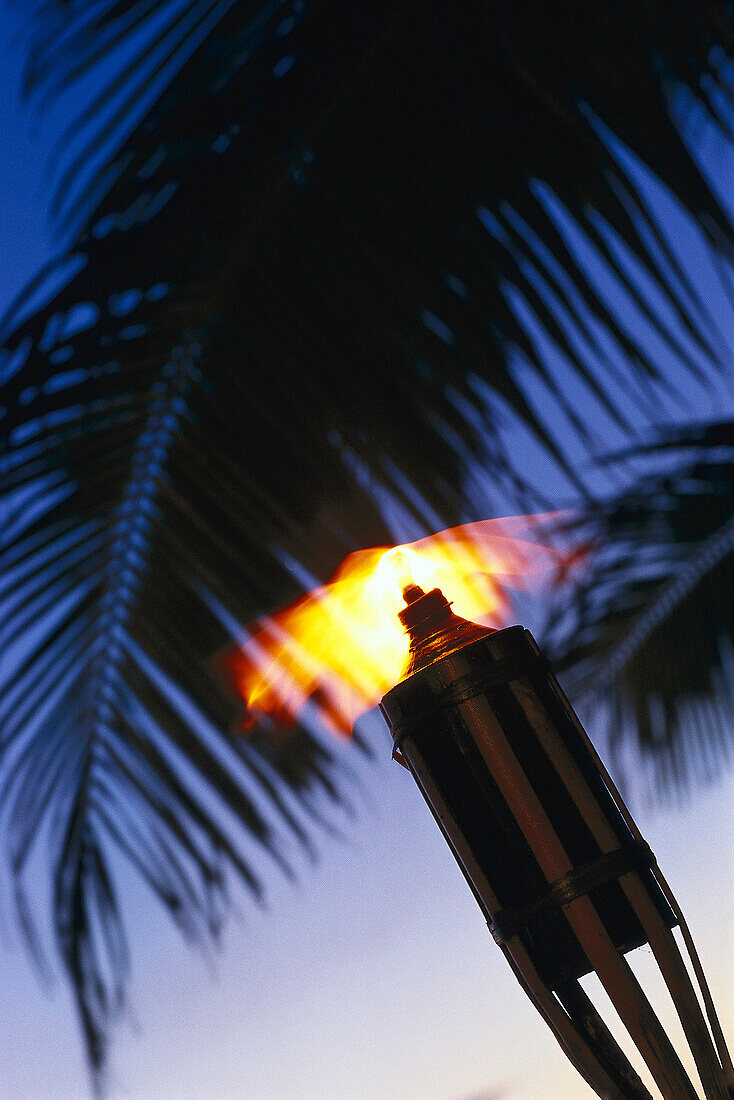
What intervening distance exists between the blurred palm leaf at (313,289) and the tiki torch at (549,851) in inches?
8.6

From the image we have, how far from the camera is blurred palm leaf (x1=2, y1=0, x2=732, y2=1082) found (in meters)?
0.79

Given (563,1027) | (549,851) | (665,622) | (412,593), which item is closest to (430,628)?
(412,593)

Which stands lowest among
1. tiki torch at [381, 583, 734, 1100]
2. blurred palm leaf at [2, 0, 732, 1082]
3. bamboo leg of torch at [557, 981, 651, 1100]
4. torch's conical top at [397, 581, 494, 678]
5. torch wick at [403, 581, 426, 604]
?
bamboo leg of torch at [557, 981, 651, 1100]

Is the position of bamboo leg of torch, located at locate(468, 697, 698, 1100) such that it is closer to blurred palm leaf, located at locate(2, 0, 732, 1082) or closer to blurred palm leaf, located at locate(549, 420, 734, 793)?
blurred palm leaf, located at locate(2, 0, 732, 1082)

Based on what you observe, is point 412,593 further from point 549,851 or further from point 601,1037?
point 601,1037

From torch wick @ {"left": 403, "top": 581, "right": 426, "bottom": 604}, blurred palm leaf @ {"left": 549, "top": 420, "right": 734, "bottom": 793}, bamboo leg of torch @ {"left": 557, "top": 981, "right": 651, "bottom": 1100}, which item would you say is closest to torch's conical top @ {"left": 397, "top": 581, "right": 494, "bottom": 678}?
torch wick @ {"left": 403, "top": 581, "right": 426, "bottom": 604}

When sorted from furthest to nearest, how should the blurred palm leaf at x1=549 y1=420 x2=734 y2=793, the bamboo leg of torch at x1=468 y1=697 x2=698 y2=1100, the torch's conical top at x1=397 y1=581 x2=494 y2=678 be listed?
the blurred palm leaf at x1=549 y1=420 x2=734 y2=793 < the torch's conical top at x1=397 y1=581 x2=494 y2=678 < the bamboo leg of torch at x1=468 y1=697 x2=698 y2=1100

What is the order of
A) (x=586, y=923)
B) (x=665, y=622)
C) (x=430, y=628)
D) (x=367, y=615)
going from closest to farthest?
1. (x=586, y=923)
2. (x=430, y=628)
3. (x=367, y=615)
4. (x=665, y=622)

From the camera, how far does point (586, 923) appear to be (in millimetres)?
677

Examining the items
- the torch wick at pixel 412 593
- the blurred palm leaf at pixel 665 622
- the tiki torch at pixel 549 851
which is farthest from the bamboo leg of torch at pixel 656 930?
the blurred palm leaf at pixel 665 622

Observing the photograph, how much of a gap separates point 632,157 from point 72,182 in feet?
1.62

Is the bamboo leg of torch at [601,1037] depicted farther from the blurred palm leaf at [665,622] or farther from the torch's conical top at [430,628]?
the blurred palm leaf at [665,622]

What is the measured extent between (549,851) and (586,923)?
0.06 metres

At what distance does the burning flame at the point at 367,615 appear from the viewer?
3.00 feet
